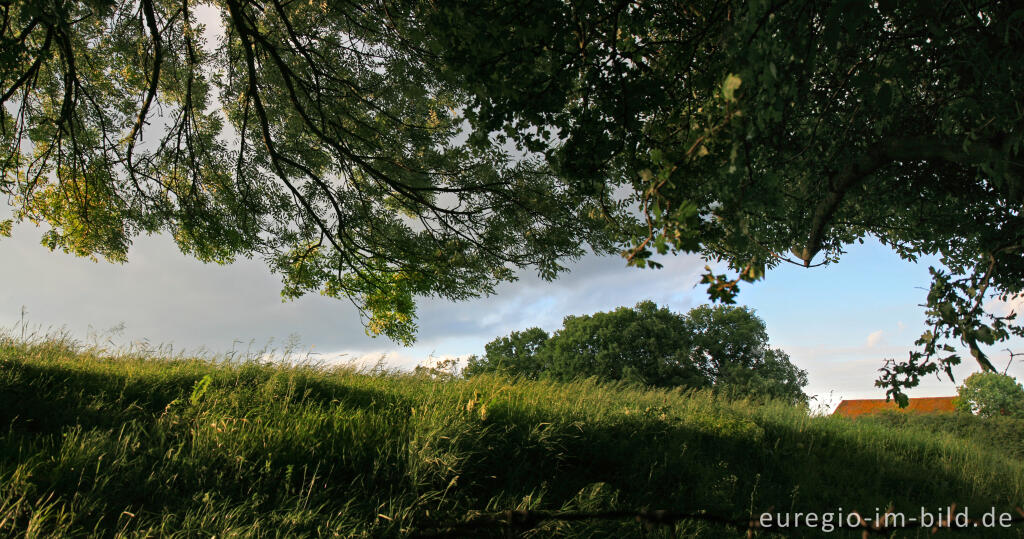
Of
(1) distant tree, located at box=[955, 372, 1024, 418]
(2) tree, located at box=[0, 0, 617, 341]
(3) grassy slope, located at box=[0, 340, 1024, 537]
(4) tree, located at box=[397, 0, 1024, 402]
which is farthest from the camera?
(1) distant tree, located at box=[955, 372, 1024, 418]

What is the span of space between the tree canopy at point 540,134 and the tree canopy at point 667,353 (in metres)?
10.4

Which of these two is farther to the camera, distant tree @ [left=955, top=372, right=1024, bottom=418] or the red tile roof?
the red tile roof

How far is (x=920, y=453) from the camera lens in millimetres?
11328

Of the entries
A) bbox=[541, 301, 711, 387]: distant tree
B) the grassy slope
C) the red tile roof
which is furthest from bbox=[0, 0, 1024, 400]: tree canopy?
the red tile roof

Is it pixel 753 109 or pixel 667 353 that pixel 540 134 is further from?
pixel 667 353

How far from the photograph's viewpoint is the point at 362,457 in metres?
5.62

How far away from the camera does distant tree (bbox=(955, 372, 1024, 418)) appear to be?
15.9 meters

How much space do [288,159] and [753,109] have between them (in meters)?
9.38

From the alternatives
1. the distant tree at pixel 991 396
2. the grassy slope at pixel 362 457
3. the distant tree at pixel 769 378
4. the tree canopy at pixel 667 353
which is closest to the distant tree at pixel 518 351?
the tree canopy at pixel 667 353

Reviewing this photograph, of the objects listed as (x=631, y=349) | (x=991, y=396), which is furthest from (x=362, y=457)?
(x=991, y=396)

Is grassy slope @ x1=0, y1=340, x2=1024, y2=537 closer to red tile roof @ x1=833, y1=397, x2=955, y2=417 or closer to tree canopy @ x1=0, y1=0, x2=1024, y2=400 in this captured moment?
tree canopy @ x1=0, y1=0, x2=1024, y2=400

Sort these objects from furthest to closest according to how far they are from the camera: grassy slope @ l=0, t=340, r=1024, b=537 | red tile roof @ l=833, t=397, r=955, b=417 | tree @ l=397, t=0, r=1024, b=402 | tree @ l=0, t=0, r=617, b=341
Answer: red tile roof @ l=833, t=397, r=955, b=417 → tree @ l=0, t=0, r=617, b=341 → grassy slope @ l=0, t=340, r=1024, b=537 → tree @ l=397, t=0, r=1024, b=402

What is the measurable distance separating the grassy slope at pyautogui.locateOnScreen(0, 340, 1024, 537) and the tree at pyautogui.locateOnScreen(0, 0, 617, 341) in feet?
9.16

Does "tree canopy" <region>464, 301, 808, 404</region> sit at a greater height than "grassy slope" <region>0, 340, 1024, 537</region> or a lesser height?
greater
